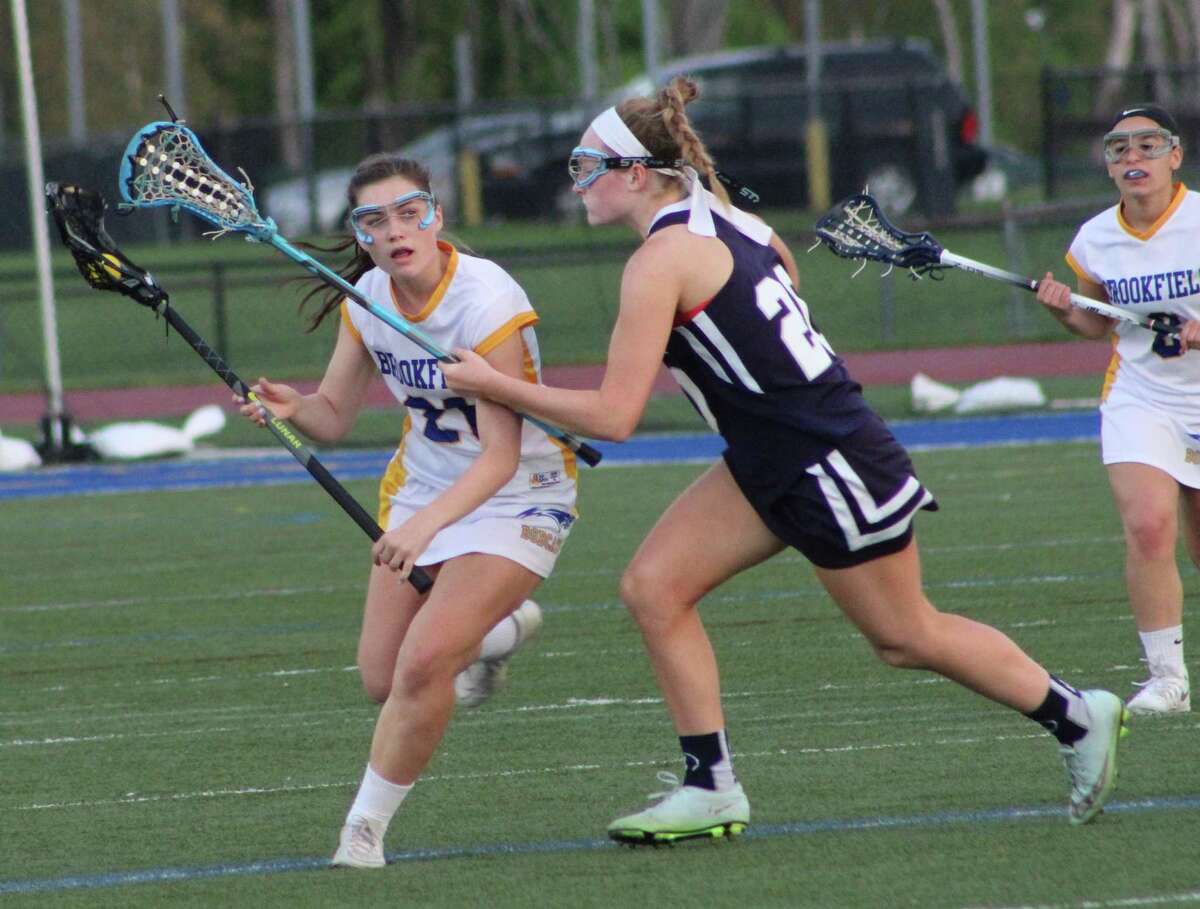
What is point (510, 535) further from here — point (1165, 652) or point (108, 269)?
point (1165, 652)

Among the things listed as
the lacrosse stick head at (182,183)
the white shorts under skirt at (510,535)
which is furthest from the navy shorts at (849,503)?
the lacrosse stick head at (182,183)

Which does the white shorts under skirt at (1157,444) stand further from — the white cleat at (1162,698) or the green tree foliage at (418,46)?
the green tree foliage at (418,46)

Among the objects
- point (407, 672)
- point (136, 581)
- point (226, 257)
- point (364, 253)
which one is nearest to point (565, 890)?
point (407, 672)

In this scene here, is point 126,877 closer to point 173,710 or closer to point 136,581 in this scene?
point 173,710

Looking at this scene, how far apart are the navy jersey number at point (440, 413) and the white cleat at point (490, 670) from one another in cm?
66

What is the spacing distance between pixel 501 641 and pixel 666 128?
5.44 ft

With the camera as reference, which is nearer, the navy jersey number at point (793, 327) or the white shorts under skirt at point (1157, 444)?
the navy jersey number at point (793, 327)

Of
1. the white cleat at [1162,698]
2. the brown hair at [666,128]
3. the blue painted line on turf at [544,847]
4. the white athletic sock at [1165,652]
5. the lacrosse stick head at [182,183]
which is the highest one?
the brown hair at [666,128]

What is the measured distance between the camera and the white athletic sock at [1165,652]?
6.95 meters

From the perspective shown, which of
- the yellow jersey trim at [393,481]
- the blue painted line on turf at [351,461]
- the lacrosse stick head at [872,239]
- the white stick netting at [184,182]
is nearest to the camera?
the white stick netting at [184,182]

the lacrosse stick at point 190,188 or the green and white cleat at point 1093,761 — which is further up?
the lacrosse stick at point 190,188

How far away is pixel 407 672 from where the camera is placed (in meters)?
5.31

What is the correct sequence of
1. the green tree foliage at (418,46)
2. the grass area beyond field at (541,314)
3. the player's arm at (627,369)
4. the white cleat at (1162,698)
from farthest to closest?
the green tree foliage at (418,46) → the grass area beyond field at (541,314) → the white cleat at (1162,698) → the player's arm at (627,369)

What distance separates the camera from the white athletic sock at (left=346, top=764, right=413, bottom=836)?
5379mm
